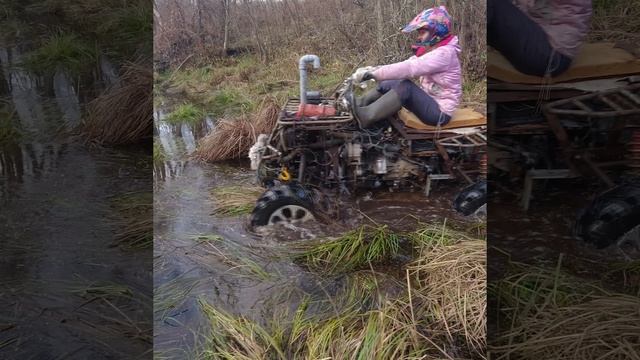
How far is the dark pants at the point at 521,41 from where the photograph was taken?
1.76 meters

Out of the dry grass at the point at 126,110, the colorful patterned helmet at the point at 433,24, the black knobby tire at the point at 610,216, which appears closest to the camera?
the colorful patterned helmet at the point at 433,24

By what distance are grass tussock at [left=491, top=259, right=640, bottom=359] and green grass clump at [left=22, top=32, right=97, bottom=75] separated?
174 cm

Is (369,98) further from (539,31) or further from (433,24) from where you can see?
(539,31)

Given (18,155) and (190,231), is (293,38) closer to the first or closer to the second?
(190,231)

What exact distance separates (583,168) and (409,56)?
2.56 ft

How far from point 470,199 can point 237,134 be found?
0.80 meters

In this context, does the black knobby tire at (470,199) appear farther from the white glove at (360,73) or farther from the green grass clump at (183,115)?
the green grass clump at (183,115)

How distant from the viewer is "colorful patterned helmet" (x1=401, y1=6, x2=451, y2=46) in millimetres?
1678

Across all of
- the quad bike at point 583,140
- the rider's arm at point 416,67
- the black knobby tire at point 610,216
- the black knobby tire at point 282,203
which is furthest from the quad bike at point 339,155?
the black knobby tire at point 610,216

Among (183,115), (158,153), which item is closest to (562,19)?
(183,115)

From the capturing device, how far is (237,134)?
5.83ft

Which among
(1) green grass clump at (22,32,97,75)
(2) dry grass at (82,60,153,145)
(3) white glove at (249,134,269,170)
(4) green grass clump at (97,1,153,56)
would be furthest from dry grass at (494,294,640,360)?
(1) green grass clump at (22,32,97,75)

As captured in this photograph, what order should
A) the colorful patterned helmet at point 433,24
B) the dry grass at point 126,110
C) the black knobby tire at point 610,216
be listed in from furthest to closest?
the black knobby tire at point 610,216 → the dry grass at point 126,110 → the colorful patterned helmet at point 433,24

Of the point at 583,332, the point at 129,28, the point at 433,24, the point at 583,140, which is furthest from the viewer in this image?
the point at 583,332
